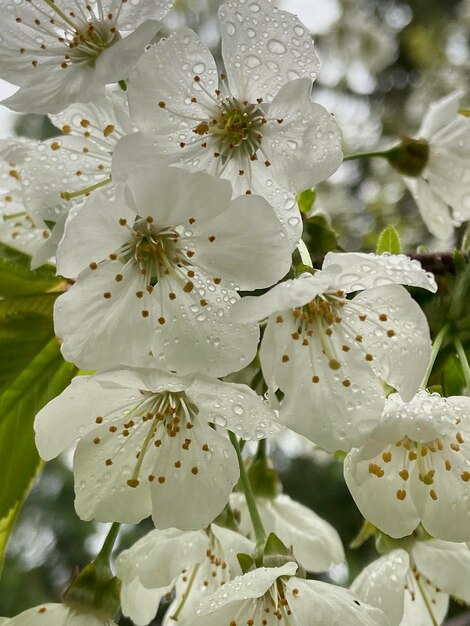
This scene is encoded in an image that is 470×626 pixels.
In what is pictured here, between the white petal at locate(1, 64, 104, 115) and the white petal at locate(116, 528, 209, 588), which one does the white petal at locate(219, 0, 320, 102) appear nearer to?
the white petal at locate(1, 64, 104, 115)

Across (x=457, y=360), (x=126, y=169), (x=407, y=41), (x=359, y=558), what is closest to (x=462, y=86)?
(x=407, y=41)

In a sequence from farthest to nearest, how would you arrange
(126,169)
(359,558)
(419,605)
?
(359,558), (419,605), (126,169)

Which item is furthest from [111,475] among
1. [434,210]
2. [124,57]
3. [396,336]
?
[434,210]

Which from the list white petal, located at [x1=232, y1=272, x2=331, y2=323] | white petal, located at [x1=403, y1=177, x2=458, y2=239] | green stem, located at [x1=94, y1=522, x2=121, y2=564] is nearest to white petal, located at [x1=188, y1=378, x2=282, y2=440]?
white petal, located at [x1=232, y1=272, x2=331, y2=323]

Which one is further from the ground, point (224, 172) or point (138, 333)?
point (224, 172)

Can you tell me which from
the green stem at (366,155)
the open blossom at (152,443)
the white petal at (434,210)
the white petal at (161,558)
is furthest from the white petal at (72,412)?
the white petal at (434,210)

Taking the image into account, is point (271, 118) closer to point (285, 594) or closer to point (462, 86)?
point (285, 594)
